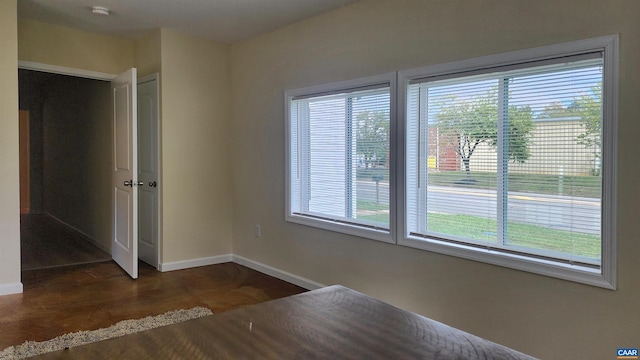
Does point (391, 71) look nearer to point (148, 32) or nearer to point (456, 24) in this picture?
point (456, 24)

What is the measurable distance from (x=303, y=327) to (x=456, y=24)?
2.35m

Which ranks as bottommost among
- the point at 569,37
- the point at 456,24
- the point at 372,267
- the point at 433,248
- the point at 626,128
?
the point at 372,267

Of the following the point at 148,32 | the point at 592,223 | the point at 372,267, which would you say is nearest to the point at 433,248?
the point at 372,267

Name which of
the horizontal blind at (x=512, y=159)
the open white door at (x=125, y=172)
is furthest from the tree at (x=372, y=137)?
the open white door at (x=125, y=172)

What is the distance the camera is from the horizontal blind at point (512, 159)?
90.0 inches

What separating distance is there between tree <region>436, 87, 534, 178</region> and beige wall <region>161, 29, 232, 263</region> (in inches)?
108

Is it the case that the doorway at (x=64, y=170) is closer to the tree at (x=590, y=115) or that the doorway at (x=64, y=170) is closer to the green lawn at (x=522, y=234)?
the green lawn at (x=522, y=234)

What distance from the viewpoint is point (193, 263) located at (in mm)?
4707

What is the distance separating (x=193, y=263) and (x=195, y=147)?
4.12ft

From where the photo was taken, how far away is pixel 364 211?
3557 millimetres

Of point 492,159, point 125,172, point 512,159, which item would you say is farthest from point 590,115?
point 125,172

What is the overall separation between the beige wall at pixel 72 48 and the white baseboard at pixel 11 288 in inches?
84.2

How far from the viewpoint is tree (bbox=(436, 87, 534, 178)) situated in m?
2.53

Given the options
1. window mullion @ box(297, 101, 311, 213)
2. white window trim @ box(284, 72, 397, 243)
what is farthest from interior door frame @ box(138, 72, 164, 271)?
window mullion @ box(297, 101, 311, 213)
